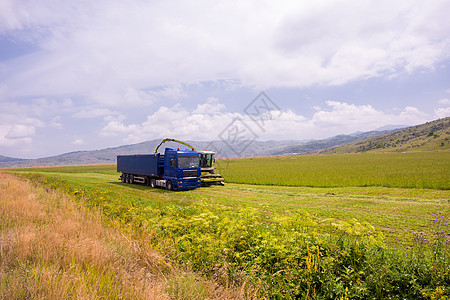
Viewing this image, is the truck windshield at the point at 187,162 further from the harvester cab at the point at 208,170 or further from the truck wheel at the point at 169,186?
the harvester cab at the point at 208,170

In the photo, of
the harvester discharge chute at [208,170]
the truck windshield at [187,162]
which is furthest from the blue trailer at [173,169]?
the harvester discharge chute at [208,170]

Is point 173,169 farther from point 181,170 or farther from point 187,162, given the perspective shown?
point 187,162

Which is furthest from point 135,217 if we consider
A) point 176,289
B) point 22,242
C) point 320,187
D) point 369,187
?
point 369,187

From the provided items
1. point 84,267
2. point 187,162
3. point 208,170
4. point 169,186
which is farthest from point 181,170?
point 84,267

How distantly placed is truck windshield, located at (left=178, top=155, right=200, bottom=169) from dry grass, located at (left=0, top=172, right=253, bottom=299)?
14.2 metres

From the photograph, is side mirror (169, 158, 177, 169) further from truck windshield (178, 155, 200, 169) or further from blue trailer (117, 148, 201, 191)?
truck windshield (178, 155, 200, 169)

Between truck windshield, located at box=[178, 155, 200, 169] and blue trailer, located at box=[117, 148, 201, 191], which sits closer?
blue trailer, located at box=[117, 148, 201, 191]

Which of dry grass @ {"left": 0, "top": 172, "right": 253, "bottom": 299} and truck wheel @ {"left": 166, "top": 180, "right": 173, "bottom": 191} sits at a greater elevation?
dry grass @ {"left": 0, "top": 172, "right": 253, "bottom": 299}

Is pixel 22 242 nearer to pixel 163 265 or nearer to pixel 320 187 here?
pixel 163 265

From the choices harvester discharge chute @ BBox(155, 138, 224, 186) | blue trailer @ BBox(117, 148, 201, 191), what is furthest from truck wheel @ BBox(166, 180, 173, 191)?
harvester discharge chute @ BBox(155, 138, 224, 186)

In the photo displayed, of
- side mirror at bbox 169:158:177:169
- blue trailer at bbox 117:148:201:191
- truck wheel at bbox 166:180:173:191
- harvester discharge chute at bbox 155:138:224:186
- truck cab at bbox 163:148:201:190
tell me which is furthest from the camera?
harvester discharge chute at bbox 155:138:224:186

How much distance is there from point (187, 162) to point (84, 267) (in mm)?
17001

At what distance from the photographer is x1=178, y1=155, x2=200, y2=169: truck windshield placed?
21.1 m

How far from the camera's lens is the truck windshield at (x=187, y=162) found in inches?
832
